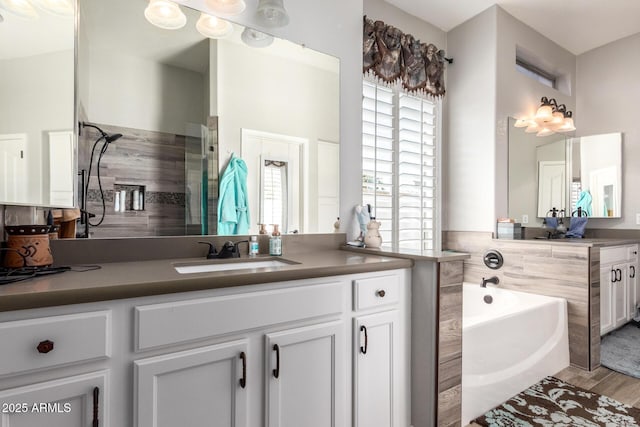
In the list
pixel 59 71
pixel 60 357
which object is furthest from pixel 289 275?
pixel 59 71

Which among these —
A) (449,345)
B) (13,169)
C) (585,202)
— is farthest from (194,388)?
(585,202)

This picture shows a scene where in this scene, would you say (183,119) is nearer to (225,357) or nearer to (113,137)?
(113,137)

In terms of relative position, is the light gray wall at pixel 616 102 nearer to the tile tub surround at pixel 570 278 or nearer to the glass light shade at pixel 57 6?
the tile tub surround at pixel 570 278

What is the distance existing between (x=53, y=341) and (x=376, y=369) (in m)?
1.21

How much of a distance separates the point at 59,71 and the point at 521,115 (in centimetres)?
365

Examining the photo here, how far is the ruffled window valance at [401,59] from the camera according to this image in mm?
2668

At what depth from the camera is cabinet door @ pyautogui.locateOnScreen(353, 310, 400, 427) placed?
1458 mm

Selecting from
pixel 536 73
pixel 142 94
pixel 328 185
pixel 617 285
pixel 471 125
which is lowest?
pixel 617 285

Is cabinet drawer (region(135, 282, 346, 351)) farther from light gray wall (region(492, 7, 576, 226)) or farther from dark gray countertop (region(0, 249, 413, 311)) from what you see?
light gray wall (region(492, 7, 576, 226))

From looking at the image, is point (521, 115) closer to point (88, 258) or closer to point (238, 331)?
point (238, 331)

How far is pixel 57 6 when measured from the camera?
1292 mm

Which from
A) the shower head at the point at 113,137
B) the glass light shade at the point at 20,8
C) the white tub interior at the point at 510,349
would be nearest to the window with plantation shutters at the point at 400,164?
the white tub interior at the point at 510,349

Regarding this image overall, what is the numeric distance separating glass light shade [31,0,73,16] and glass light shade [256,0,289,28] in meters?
0.89

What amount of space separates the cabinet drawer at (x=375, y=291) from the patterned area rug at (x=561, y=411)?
3.03ft
